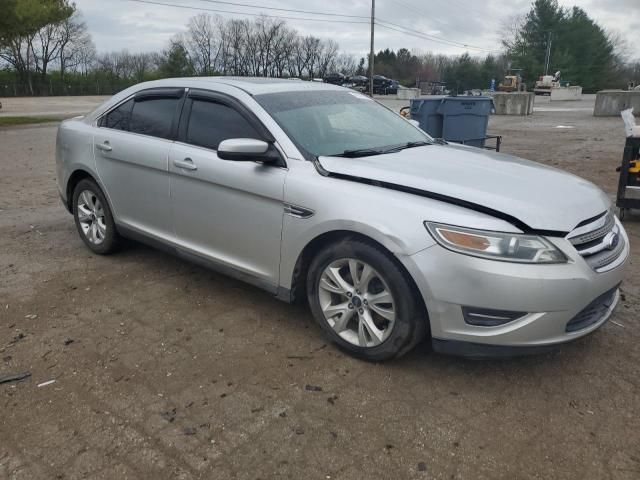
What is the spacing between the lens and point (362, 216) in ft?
9.70

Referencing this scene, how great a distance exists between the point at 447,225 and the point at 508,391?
3.25ft

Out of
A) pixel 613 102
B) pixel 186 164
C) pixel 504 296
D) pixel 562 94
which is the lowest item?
pixel 504 296

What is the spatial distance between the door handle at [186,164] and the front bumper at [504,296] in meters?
1.82

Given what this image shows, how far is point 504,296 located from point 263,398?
136 centimetres

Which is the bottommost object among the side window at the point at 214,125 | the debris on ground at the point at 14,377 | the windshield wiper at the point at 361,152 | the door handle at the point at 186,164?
the debris on ground at the point at 14,377

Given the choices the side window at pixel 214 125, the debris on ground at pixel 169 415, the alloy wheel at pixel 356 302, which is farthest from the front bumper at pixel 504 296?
the side window at pixel 214 125

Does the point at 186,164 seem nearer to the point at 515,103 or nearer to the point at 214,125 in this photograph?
the point at 214,125

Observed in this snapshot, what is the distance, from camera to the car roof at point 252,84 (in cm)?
392

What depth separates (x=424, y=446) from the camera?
2.50 m

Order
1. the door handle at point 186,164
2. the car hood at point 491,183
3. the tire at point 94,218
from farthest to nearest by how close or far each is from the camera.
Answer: the tire at point 94,218, the door handle at point 186,164, the car hood at point 491,183

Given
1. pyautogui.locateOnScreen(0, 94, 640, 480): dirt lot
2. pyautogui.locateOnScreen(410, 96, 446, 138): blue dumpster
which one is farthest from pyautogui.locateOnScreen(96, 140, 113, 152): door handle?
pyautogui.locateOnScreen(410, 96, 446, 138): blue dumpster

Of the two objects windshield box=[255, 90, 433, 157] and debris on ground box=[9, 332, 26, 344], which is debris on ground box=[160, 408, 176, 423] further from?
windshield box=[255, 90, 433, 157]

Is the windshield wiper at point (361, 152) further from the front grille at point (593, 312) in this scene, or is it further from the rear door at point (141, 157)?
the front grille at point (593, 312)

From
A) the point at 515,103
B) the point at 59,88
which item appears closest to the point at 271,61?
the point at 59,88
